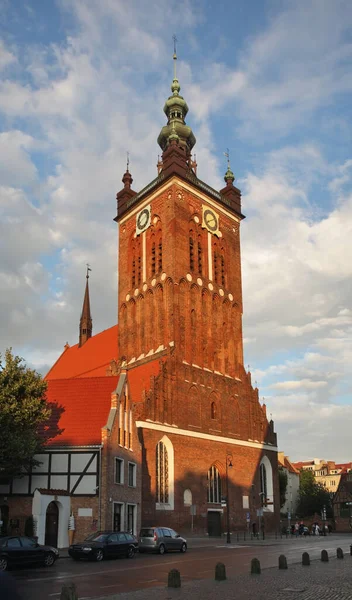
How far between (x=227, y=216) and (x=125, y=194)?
37.0 feet

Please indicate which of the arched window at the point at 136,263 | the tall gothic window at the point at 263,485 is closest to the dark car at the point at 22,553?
the tall gothic window at the point at 263,485

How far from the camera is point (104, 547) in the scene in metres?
24.4

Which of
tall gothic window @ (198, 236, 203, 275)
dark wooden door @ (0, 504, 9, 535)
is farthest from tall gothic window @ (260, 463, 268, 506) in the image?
dark wooden door @ (0, 504, 9, 535)

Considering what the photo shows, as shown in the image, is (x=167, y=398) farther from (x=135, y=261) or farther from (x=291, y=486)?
(x=291, y=486)

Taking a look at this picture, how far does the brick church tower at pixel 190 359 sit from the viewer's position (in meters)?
45.0

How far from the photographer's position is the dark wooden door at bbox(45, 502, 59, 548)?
30562 mm

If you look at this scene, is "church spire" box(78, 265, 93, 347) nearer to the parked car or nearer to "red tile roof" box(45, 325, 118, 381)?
"red tile roof" box(45, 325, 118, 381)

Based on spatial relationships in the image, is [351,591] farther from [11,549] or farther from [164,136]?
[164,136]

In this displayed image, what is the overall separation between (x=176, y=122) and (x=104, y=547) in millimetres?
51419

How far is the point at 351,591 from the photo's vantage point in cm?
1439

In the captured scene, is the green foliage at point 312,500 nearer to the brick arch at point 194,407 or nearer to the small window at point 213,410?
the small window at point 213,410

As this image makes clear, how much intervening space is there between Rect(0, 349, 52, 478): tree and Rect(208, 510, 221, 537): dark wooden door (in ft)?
69.2

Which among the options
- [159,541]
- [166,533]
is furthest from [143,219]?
[159,541]

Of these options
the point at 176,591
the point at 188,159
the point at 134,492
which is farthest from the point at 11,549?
the point at 188,159
